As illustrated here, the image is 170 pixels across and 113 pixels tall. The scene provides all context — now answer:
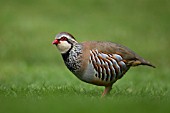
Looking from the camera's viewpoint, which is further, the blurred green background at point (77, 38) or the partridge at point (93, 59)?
the blurred green background at point (77, 38)

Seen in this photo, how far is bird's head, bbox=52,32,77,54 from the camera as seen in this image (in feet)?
40.0

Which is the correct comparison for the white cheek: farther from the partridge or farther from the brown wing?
the brown wing

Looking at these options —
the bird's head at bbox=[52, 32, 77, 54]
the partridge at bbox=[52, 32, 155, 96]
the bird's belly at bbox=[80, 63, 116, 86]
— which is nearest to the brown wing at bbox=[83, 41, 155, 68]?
the partridge at bbox=[52, 32, 155, 96]

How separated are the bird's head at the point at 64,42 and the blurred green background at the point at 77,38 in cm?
94

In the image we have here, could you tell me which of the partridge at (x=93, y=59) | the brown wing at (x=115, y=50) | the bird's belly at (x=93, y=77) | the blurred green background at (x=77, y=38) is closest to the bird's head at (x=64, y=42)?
the partridge at (x=93, y=59)

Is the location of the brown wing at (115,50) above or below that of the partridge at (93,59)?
above

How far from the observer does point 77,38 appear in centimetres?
2653

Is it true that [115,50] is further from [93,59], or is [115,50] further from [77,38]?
[77,38]

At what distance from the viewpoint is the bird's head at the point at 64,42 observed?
12.2 meters

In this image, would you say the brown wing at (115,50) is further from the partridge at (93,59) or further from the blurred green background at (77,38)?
the blurred green background at (77,38)

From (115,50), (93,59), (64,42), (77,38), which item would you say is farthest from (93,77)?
(77,38)

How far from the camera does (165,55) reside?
2503cm

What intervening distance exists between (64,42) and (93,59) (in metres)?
0.72

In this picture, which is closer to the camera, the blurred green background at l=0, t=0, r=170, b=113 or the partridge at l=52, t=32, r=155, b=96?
the partridge at l=52, t=32, r=155, b=96
